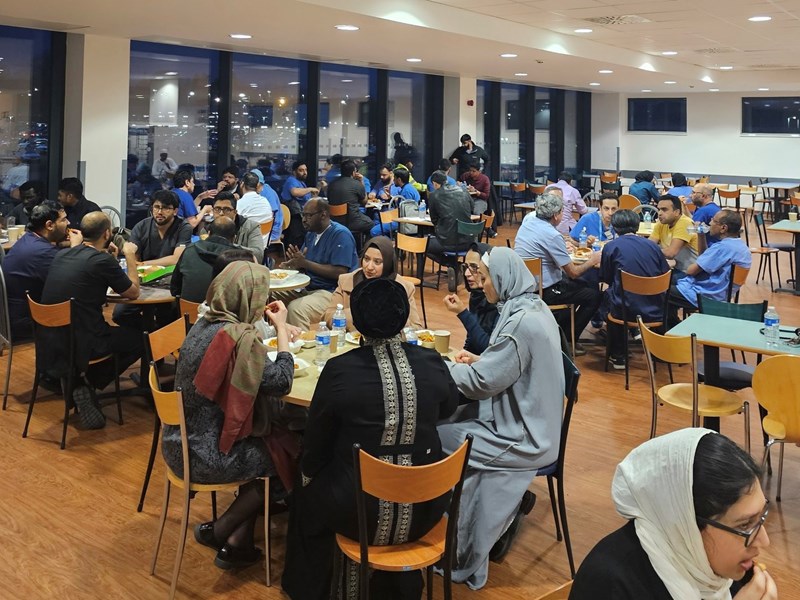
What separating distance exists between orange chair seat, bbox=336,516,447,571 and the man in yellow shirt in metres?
4.60

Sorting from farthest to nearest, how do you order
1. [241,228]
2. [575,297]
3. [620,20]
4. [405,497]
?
[620,20], [575,297], [241,228], [405,497]

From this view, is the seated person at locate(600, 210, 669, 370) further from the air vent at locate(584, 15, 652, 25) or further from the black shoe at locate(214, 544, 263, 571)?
the air vent at locate(584, 15, 652, 25)

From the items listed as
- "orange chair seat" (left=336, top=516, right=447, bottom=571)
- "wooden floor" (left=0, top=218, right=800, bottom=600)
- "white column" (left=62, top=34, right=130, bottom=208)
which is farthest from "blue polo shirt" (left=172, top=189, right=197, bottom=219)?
"orange chair seat" (left=336, top=516, right=447, bottom=571)

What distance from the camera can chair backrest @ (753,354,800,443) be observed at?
3.51 meters

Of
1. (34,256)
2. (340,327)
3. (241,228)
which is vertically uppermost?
(241,228)

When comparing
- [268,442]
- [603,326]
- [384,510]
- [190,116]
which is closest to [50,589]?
[268,442]

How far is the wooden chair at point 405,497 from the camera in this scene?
246 cm

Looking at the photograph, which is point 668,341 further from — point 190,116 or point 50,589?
point 190,116

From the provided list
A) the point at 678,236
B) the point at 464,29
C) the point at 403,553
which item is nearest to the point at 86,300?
the point at 403,553

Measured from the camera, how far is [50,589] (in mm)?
3139

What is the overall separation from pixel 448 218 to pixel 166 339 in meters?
5.28

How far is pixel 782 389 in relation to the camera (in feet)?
11.7

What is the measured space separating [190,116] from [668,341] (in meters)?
8.57

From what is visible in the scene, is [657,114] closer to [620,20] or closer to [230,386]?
[620,20]
